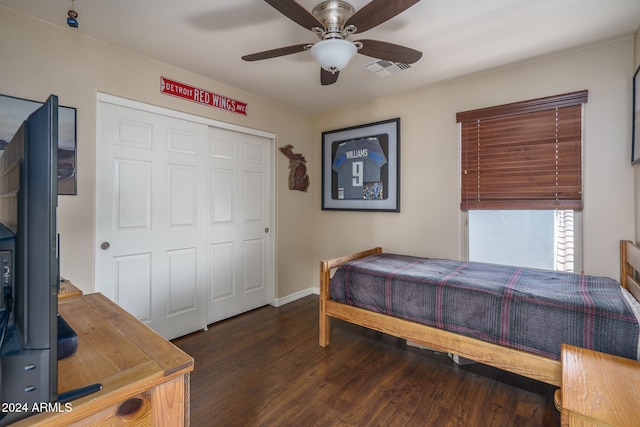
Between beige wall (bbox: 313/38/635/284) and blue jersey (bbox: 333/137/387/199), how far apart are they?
0.84 ft

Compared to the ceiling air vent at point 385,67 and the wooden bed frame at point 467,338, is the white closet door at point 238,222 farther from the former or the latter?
the ceiling air vent at point 385,67

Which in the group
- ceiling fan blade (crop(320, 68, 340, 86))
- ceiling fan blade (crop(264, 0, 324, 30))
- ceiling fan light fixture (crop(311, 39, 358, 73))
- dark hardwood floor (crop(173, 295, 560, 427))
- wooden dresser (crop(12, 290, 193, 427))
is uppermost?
ceiling fan blade (crop(264, 0, 324, 30))

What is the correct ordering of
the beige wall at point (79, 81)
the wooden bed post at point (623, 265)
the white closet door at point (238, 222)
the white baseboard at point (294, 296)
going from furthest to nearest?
the white baseboard at point (294, 296), the white closet door at point (238, 222), the wooden bed post at point (623, 265), the beige wall at point (79, 81)

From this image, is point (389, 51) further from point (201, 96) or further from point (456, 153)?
point (201, 96)

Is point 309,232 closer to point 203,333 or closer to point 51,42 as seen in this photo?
point 203,333

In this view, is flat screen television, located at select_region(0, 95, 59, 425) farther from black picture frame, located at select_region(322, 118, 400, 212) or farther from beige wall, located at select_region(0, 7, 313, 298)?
black picture frame, located at select_region(322, 118, 400, 212)

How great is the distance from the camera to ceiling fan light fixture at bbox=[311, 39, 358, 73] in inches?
65.5

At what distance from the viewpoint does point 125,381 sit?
0.70 m

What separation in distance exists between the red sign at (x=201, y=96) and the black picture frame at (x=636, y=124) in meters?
3.18

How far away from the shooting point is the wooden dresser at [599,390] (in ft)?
3.22

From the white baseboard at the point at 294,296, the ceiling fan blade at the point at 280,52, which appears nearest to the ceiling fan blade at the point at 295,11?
the ceiling fan blade at the point at 280,52

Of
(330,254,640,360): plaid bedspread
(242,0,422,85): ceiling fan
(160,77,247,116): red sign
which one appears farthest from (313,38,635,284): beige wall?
(160,77,247,116): red sign

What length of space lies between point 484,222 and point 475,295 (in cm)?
119

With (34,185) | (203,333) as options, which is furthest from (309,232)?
(34,185)
